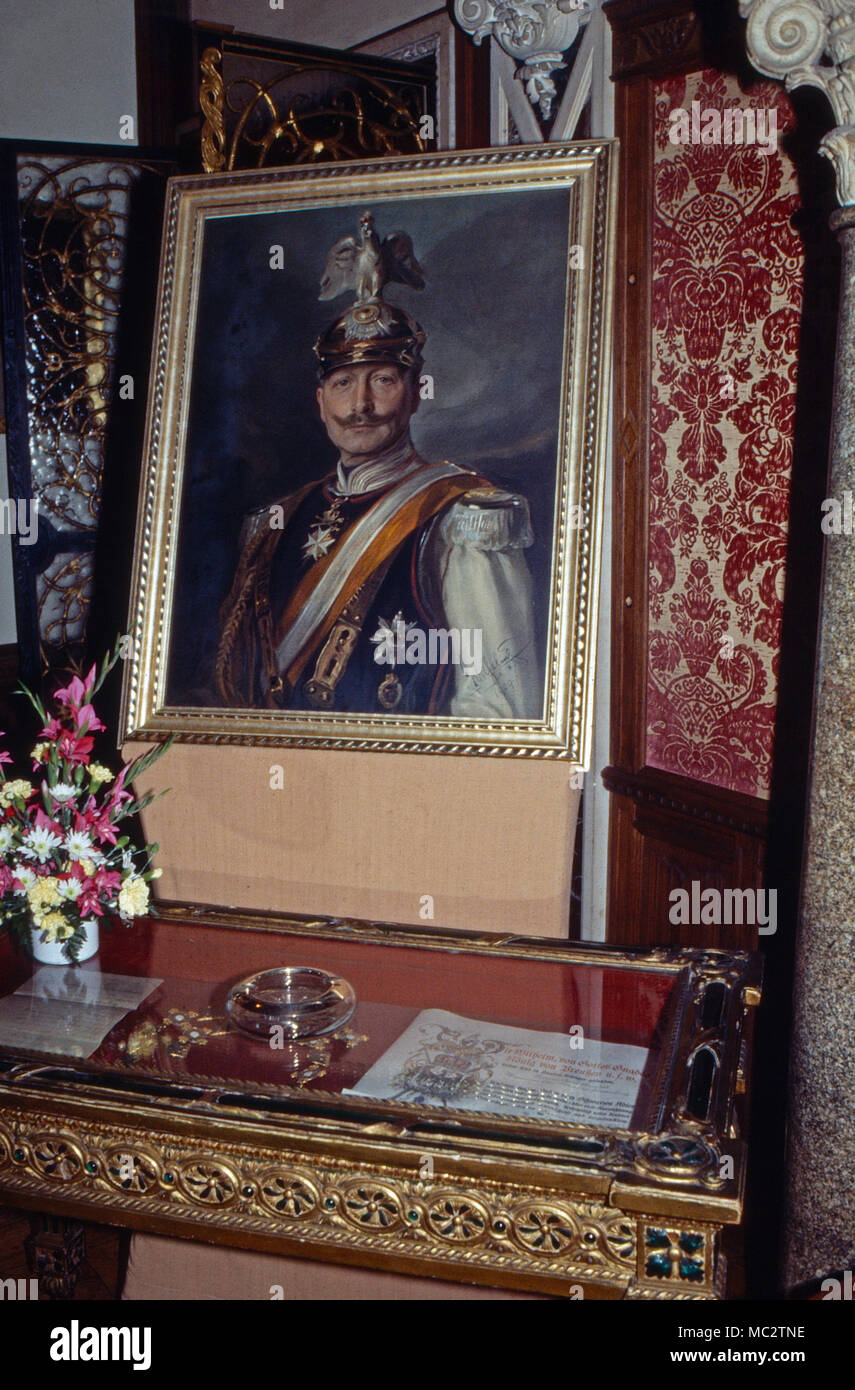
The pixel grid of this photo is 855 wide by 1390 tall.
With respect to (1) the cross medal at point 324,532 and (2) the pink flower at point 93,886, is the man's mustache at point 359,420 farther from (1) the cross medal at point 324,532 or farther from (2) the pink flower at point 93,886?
(2) the pink flower at point 93,886

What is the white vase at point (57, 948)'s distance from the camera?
211cm

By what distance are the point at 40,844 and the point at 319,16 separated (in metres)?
3.53

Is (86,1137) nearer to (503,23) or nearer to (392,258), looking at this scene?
(392,258)

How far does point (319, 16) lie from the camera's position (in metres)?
4.25

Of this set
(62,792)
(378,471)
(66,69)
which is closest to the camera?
(62,792)

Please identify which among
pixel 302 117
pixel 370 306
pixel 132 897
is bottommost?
pixel 132 897

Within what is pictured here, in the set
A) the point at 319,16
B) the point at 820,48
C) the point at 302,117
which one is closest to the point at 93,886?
the point at 820,48

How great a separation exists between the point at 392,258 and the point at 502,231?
27cm

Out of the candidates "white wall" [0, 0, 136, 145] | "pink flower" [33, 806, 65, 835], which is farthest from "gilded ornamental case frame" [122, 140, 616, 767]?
"white wall" [0, 0, 136, 145]

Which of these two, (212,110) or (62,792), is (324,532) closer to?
(62,792)

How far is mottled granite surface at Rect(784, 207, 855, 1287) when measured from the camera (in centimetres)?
195

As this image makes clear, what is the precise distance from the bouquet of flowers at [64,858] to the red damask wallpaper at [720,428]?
1.66 metres

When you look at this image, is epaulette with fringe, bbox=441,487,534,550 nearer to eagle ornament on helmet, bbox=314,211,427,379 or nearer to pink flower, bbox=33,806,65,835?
eagle ornament on helmet, bbox=314,211,427,379
